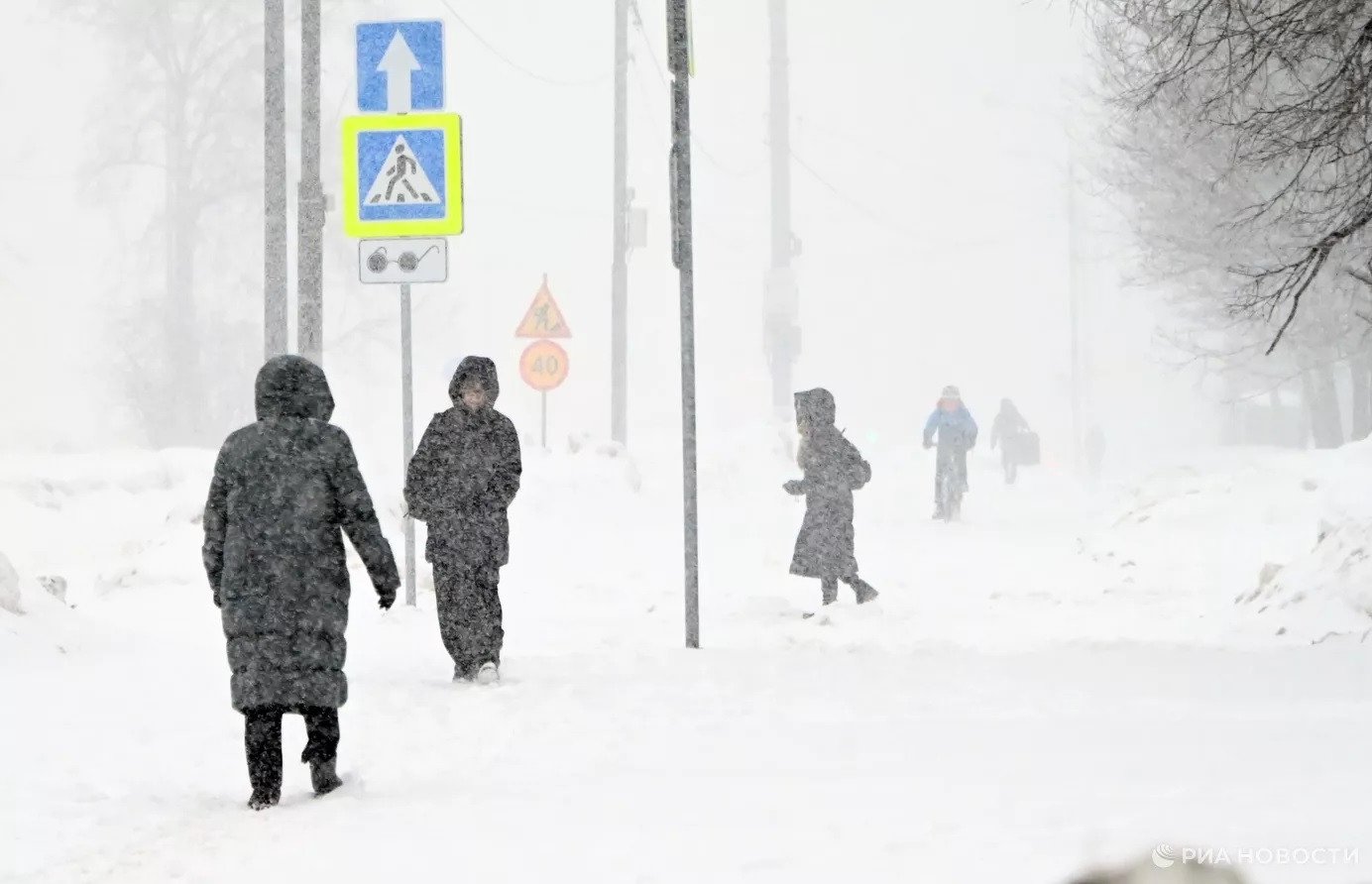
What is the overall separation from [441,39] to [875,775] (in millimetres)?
6714

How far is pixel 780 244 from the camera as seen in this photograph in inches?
1140

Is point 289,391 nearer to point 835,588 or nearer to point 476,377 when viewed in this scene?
point 476,377

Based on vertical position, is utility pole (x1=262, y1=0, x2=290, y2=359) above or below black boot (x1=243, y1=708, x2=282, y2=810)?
above

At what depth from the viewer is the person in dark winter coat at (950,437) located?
23.1 m

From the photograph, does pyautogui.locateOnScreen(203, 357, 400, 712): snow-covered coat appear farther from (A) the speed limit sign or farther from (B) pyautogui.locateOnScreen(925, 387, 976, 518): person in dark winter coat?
(B) pyautogui.locateOnScreen(925, 387, 976, 518): person in dark winter coat

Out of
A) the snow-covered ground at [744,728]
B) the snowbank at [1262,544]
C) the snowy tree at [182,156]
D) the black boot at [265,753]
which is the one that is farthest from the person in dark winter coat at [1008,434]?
the black boot at [265,753]

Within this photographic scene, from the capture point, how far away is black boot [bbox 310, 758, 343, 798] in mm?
5984

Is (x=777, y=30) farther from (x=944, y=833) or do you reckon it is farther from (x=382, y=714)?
(x=944, y=833)

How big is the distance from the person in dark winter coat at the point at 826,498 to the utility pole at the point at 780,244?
54.4 ft

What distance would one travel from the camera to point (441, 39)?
10.8m

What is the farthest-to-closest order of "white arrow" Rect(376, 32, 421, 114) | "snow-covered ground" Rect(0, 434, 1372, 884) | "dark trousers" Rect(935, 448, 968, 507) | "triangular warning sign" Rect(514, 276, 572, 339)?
"dark trousers" Rect(935, 448, 968, 507) < "triangular warning sign" Rect(514, 276, 572, 339) < "white arrow" Rect(376, 32, 421, 114) < "snow-covered ground" Rect(0, 434, 1372, 884)

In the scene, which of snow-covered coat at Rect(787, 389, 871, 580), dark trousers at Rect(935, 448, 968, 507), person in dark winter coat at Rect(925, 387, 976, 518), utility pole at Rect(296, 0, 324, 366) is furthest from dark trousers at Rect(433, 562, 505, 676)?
dark trousers at Rect(935, 448, 968, 507)

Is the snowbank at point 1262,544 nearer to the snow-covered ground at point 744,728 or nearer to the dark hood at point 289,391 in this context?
the snow-covered ground at point 744,728

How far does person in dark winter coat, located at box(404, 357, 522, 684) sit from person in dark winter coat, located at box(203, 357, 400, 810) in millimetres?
2555
